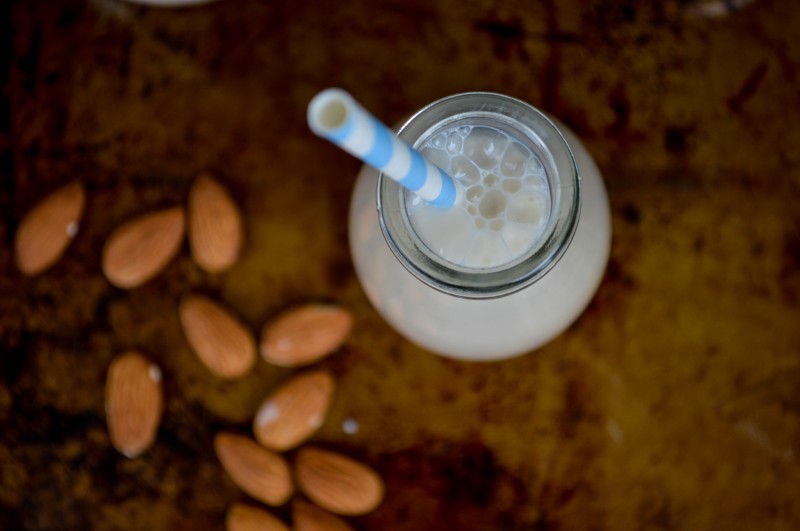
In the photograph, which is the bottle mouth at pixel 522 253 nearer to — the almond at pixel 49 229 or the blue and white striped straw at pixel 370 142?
the blue and white striped straw at pixel 370 142

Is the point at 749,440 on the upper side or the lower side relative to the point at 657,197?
lower

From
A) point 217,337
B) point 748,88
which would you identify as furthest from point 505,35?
point 217,337

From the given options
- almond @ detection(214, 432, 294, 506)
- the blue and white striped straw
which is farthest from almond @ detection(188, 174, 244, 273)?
the blue and white striped straw

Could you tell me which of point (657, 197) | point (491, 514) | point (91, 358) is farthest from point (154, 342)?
point (657, 197)

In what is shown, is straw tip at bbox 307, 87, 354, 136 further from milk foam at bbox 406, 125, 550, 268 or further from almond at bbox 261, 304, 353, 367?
almond at bbox 261, 304, 353, 367

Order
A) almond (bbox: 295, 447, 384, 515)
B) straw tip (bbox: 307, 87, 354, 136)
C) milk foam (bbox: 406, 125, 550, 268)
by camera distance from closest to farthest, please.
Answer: straw tip (bbox: 307, 87, 354, 136), milk foam (bbox: 406, 125, 550, 268), almond (bbox: 295, 447, 384, 515)

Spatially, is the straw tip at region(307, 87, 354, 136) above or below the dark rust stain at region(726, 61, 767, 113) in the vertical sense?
above

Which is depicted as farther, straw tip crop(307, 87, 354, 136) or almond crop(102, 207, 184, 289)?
almond crop(102, 207, 184, 289)

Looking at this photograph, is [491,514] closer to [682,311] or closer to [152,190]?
[682,311]

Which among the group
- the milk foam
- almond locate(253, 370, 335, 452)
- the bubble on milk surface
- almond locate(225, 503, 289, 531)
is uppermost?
the bubble on milk surface

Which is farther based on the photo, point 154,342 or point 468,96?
point 154,342
